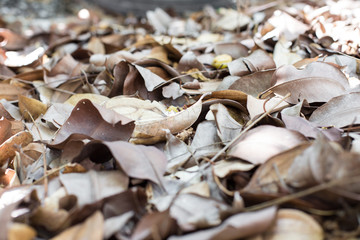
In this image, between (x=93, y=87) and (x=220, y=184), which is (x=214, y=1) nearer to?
(x=93, y=87)

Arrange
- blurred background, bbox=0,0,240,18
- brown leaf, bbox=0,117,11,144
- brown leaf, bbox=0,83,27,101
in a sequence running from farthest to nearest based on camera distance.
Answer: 1. blurred background, bbox=0,0,240,18
2. brown leaf, bbox=0,83,27,101
3. brown leaf, bbox=0,117,11,144

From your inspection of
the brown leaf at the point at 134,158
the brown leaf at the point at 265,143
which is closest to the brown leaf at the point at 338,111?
the brown leaf at the point at 265,143

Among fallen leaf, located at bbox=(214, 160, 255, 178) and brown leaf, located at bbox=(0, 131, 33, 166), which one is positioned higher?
fallen leaf, located at bbox=(214, 160, 255, 178)

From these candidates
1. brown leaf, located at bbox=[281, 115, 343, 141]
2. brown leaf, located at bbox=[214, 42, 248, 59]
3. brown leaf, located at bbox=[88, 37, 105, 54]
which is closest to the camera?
brown leaf, located at bbox=[281, 115, 343, 141]

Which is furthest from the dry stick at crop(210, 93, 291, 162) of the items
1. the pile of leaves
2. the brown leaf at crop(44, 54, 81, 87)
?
the brown leaf at crop(44, 54, 81, 87)

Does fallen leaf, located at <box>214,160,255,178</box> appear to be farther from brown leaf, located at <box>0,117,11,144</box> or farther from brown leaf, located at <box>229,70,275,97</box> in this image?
brown leaf, located at <box>0,117,11,144</box>

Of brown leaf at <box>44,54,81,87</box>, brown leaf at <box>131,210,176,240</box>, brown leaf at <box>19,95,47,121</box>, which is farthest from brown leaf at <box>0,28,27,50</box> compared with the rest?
brown leaf at <box>131,210,176,240</box>

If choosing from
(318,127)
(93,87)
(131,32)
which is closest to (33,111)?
(93,87)

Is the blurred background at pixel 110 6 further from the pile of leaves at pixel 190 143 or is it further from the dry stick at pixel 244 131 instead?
the dry stick at pixel 244 131

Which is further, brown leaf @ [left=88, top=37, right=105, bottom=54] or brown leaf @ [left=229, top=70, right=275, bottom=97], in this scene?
brown leaf @ [left=88, top=37, right=105, bottom=54]

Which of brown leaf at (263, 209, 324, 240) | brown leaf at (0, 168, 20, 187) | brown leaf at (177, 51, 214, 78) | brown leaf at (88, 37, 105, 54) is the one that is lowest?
brown leaf at (88, 37, 105, 54)
